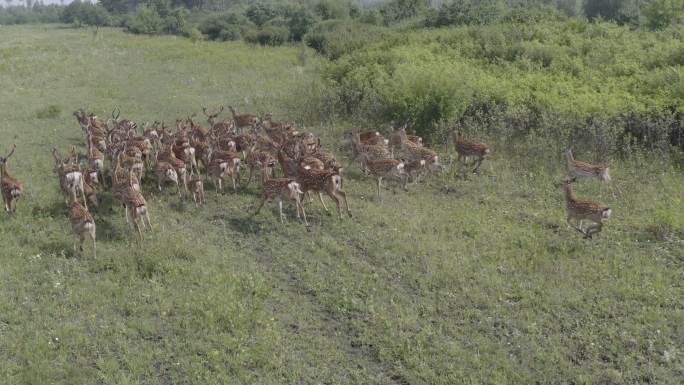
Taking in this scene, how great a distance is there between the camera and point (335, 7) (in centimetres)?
6103

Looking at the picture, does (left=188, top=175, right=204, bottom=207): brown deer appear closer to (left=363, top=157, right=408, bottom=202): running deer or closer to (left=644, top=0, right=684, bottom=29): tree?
(left=363, top=157, right=408, bottom=202): running deer

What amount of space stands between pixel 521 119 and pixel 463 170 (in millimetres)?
3566

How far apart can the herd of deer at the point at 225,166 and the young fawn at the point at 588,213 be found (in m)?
0.02

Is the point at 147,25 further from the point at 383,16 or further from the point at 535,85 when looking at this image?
the point at 535,85

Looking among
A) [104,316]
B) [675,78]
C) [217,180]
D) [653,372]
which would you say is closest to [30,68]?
[217,180]

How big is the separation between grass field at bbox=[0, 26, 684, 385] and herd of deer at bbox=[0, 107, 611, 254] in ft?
1.64

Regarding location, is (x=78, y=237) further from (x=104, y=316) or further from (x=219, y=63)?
(x=219, y=63)

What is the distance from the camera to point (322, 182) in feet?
43.1

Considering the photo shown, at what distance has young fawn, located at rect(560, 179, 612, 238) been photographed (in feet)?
38.9

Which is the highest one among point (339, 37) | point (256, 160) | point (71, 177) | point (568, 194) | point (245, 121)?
point (339, 37)

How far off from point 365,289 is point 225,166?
587 cm

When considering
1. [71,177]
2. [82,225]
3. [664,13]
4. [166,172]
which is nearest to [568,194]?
[166,172]

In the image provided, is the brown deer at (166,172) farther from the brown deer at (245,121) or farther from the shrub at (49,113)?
the shrub at (49,113)

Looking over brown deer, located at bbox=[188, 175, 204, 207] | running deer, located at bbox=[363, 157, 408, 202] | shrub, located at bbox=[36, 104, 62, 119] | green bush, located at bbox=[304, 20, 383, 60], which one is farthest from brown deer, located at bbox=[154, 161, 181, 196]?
green bush, located at bbox=[304, 20, 383, 60]
